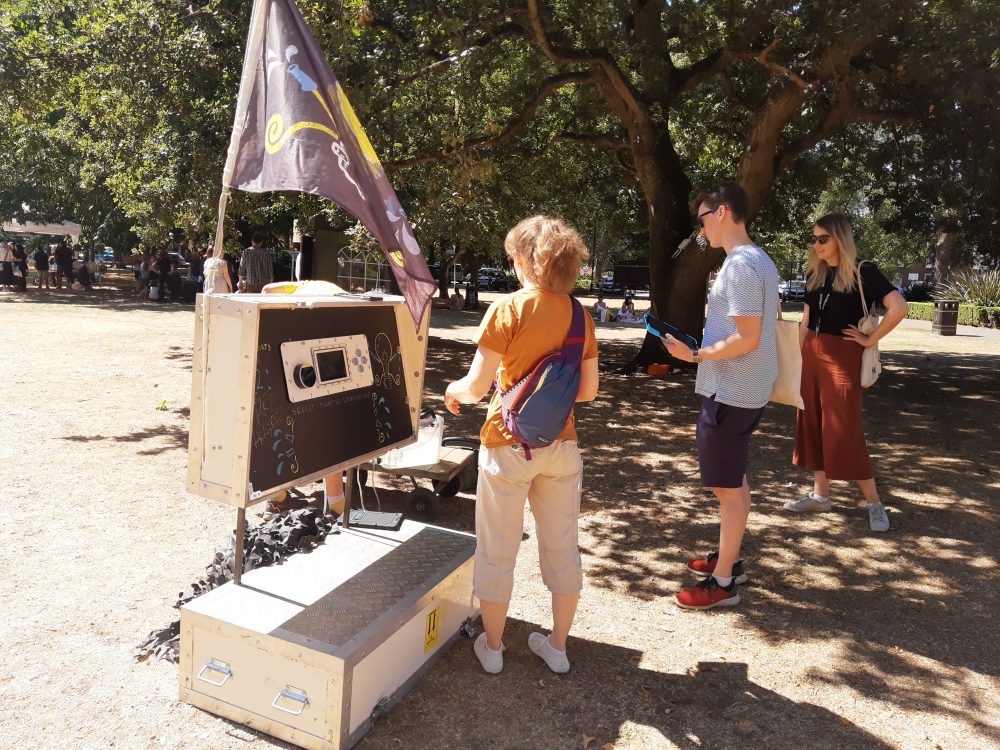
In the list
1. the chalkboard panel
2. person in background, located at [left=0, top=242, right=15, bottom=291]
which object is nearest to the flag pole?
the chalkboard panel

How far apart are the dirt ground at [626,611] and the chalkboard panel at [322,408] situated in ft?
3.33

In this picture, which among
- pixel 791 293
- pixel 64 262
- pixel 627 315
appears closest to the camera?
pixel 64 262

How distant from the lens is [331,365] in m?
3.51

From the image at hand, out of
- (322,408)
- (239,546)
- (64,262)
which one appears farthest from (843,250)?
(64,262)

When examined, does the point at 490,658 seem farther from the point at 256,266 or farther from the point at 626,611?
the point at 256,266

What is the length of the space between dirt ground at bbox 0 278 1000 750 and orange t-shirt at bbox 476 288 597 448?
4.17 feet

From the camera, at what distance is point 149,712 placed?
2938 millimetres

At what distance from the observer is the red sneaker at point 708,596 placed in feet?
13.1

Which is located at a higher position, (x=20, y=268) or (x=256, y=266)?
(x=256, y=266)

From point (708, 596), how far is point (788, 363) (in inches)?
50.7

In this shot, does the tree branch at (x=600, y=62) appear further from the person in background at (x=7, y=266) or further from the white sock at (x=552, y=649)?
the person in background at (x=7, y=266)

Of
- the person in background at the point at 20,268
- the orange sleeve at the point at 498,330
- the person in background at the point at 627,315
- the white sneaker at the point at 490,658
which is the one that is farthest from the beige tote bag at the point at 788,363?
the person in background at the point at 20,268

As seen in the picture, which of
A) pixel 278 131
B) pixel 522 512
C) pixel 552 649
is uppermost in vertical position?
pixel 278 131

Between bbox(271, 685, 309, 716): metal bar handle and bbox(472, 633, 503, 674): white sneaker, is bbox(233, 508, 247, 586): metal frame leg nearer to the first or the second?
bbox(271, 685, 309, 716): metal bar handle
